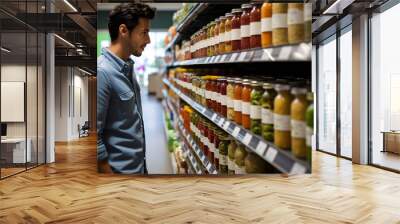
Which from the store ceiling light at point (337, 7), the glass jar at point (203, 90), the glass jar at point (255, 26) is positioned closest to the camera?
the glass jar at point (255, 26)

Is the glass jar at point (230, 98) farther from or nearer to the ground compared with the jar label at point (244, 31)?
nearer to the ground

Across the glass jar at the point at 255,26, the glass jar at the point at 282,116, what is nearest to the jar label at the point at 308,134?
the glass jar at the point at 282,116

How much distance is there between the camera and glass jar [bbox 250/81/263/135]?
2.27 metres

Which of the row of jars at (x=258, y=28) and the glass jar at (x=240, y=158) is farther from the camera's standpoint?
the glass jar at (x=240, y=158)

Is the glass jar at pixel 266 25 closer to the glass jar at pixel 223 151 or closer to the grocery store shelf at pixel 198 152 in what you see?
the glass jar at pixel 223 151

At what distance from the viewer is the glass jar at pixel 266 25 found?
228cm

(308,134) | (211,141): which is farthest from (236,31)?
(308,134)

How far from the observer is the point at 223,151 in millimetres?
3143

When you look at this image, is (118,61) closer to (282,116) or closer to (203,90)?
(203,90)

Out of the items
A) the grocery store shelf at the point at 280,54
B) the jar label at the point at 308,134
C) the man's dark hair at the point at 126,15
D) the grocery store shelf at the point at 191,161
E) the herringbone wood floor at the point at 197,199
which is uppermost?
the man's dark hair at the point at 126,15

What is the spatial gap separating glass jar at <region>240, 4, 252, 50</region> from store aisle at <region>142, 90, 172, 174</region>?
2.77ft

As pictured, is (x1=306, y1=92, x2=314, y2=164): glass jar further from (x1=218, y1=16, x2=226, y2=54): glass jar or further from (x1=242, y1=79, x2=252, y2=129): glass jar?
(x1=218, y1=16, x2=226, y2=54): glass jar

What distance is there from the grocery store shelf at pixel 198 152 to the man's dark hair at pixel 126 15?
1.15m

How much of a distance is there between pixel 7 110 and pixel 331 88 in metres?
5.67
